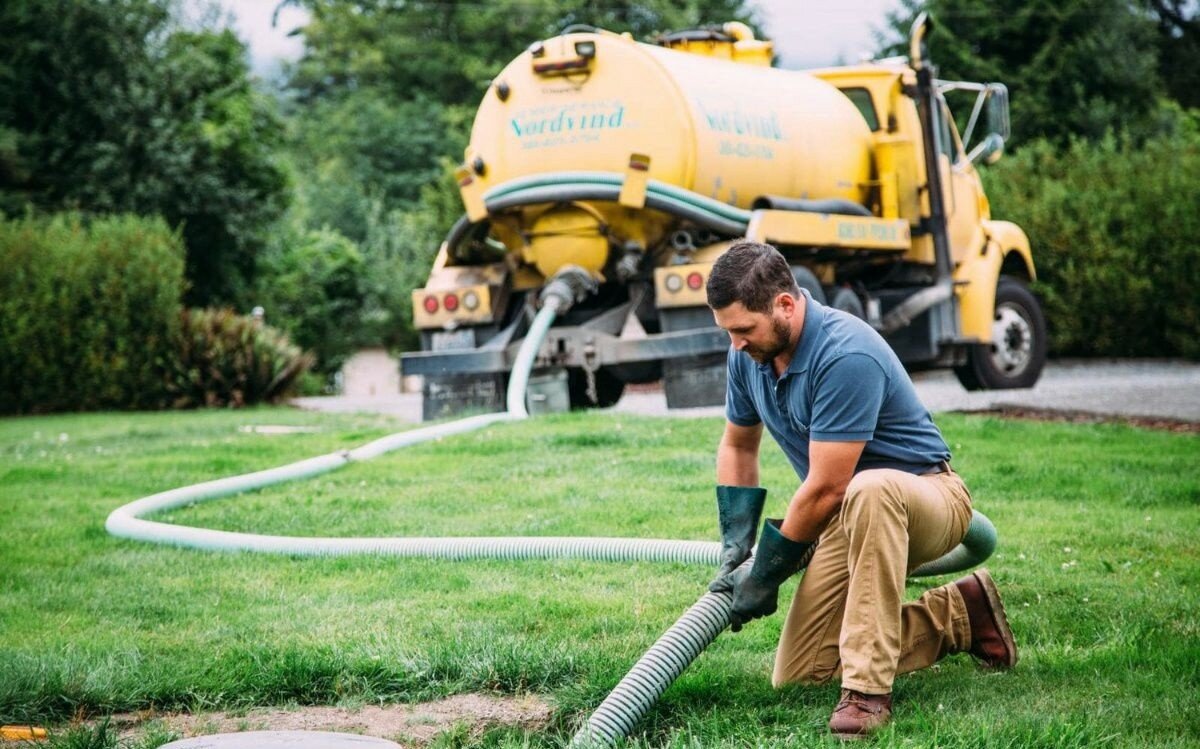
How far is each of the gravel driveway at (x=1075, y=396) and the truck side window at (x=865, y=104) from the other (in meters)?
2.70

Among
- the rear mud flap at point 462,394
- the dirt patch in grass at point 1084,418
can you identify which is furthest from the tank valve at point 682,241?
the dirt patch in grass at point 1084,418

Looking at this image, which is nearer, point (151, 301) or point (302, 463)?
point (302, 463)

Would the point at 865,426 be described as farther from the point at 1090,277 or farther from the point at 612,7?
the point at 612,7

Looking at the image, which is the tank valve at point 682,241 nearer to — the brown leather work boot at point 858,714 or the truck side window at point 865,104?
the truck side window at point 865,104

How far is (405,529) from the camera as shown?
704 cm

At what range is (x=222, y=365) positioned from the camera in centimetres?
1820

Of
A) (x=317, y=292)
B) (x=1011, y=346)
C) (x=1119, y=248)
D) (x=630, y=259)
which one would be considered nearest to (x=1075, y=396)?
(x=1011, y=346)

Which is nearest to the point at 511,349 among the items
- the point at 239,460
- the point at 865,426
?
the point at 239,460

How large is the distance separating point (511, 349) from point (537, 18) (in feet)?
115

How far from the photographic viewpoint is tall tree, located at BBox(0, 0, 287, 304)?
21.6 m

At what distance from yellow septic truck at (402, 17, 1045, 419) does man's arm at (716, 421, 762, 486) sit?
247 inches

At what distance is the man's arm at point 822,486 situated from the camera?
407 cm

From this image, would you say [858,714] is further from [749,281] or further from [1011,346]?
[1011,346]

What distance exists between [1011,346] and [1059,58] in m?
17.5
